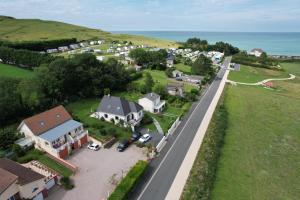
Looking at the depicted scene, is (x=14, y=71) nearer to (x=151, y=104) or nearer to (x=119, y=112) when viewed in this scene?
(x=119, y=112)

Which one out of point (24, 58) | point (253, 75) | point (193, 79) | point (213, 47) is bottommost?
point (253, 75)

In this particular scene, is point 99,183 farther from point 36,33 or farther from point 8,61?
point 36,33

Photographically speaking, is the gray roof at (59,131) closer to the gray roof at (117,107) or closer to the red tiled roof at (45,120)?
the red tiled roof at (45,120)

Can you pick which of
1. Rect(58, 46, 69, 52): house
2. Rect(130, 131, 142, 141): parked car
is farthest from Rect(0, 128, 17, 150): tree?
Rect(58, 46, 69, 52): house

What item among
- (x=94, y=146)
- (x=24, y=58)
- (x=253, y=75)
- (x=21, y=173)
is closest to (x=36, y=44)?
(x=24, y=58)

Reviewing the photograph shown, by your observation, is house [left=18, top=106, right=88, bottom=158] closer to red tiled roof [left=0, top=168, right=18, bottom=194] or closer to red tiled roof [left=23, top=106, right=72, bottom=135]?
red tiled roof [left=23, top=106, right=72, bottom=135]
